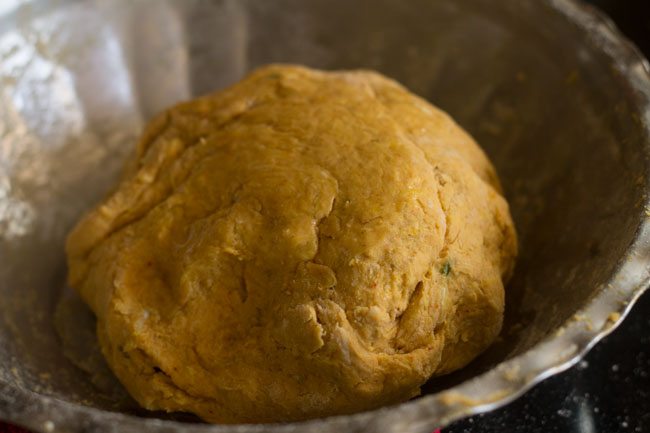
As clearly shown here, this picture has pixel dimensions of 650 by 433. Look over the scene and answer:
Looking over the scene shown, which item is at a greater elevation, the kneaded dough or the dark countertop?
the kneaded dough

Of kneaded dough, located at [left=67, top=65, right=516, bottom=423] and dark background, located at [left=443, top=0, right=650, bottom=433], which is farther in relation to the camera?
dark background, located at [left=443, top=0, right=650, bottom=433]

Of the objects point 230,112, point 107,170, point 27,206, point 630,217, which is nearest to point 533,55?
point 630,217

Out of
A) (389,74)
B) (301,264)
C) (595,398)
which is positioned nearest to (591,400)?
(595,398)

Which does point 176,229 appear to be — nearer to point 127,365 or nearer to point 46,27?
point 127,365

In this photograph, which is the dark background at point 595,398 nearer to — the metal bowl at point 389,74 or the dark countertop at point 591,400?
the dark countertop at point 591,400

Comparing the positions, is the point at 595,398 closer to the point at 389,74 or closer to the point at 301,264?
the point at 301,264

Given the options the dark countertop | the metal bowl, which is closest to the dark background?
the dark countertop

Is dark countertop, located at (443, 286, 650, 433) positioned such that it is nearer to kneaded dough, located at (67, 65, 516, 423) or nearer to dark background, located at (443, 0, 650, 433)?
dark background, located at (443, 0, 650, 433)
